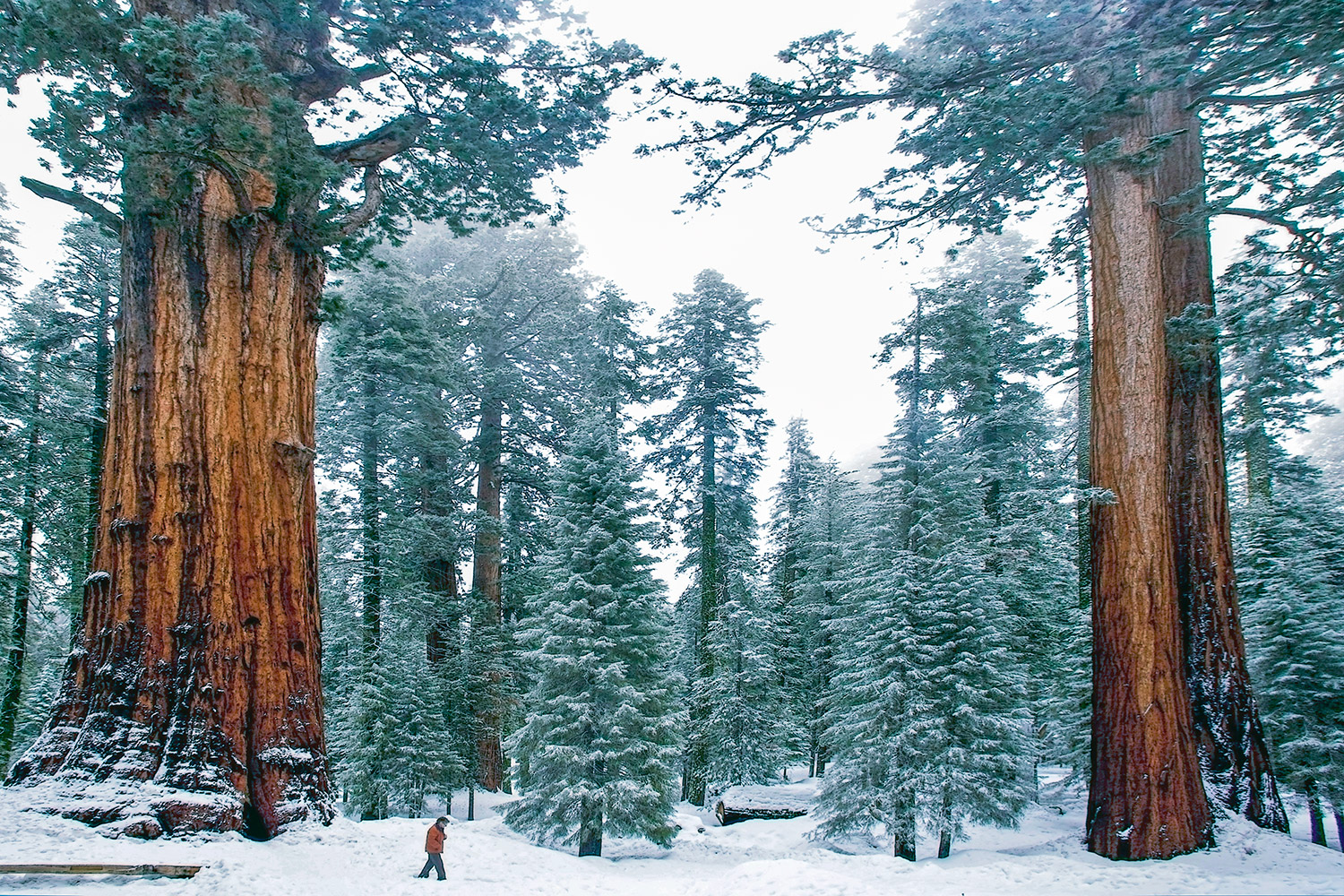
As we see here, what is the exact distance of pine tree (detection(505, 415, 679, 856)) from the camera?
1347cm

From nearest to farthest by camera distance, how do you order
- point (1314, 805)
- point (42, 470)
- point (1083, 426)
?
point (1314, 805) → point (42, 470) → point (1083, 426)

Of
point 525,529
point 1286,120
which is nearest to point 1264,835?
point 1286,120

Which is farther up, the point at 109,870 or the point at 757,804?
the point at 109,870

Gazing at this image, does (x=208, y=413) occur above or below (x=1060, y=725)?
above

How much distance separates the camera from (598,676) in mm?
13961

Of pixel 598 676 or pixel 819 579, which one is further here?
pixel 819 579

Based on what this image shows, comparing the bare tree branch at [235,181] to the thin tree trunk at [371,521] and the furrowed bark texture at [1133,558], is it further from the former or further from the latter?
the thin tree trunk at [371,521]

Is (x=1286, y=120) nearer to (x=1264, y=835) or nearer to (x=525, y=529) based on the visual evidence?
(x=1264, y=835)

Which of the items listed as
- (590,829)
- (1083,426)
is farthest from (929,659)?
(590,829)

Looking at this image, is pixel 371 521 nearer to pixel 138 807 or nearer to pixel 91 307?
pixel 91 307

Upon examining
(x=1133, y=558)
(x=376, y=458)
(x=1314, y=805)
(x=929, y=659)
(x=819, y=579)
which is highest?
(x=376, y=458)

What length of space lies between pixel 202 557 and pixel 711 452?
15.9m

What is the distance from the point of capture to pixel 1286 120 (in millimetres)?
7406

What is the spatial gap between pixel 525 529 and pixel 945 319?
13.5 meters
